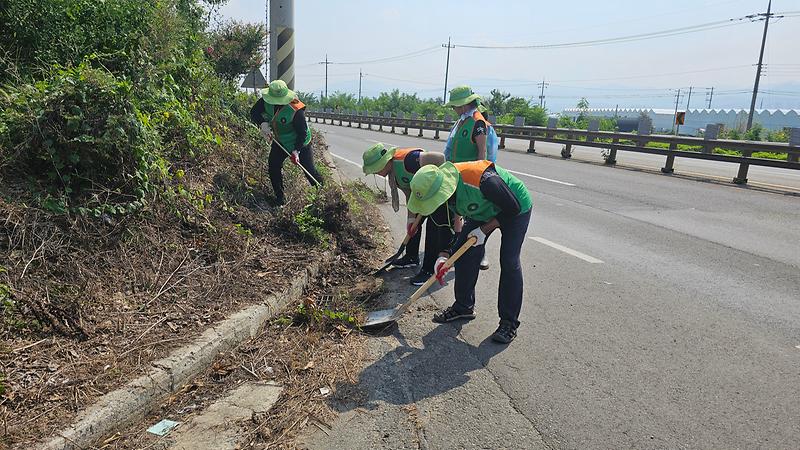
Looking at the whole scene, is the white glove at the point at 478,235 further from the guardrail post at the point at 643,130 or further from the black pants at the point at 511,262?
the guardrail post at the point at 643,130

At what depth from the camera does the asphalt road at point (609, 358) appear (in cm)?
288

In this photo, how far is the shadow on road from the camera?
321 cm

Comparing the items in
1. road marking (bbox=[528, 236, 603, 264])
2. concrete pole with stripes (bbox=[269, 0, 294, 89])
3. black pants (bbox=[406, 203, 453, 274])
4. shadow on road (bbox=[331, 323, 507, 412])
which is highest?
concrete pole with stripes (bbox=[269, 0, 294, 89])

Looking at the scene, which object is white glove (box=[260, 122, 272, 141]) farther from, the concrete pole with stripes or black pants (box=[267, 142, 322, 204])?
the concrete pole with stripes

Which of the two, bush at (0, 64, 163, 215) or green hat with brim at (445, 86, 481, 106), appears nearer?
bush at (0, 64, 163, 215)

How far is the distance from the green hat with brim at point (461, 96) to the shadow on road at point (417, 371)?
252 centimetres

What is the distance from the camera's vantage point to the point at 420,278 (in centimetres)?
520

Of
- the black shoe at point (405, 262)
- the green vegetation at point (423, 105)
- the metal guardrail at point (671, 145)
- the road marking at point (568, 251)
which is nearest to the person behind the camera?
the black shoe at point (405, 262)

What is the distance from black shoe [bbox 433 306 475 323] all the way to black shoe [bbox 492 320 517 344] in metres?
0.36

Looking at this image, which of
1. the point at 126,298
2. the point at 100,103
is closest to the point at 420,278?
the point at 126,298

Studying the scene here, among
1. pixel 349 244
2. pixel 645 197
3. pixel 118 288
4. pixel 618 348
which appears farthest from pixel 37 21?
pixel 645 197

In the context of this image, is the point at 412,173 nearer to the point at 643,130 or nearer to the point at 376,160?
the point at 376,160

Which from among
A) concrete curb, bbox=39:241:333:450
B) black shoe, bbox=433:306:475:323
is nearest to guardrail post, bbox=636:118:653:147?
black shoe, bbox=433:306:475:323

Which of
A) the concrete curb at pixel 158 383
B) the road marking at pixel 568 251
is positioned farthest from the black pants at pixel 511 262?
the road marking at pixel 568 251
